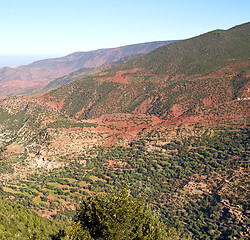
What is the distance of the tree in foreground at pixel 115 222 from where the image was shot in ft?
77.7

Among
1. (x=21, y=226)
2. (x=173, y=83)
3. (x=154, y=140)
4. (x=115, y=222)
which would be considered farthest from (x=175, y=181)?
(x=173, y=83)

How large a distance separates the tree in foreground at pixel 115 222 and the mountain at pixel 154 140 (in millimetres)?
3180

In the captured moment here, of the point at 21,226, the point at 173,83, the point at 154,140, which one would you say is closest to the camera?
the point at 21,226

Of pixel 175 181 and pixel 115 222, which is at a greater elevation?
pixel 115 222

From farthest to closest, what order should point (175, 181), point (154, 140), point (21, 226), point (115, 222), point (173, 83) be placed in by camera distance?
point (173, 83), point (154, 140), point (175, 181), point (21, 226), point (115, 222)

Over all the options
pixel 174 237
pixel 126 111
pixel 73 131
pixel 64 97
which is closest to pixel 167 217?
pixel 174 237

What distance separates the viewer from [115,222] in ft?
79.0

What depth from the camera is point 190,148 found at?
291 feet

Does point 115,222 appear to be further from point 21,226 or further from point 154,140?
point 154,140

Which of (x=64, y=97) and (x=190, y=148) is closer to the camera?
(x=190, y=148)

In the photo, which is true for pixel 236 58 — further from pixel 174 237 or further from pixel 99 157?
pixel 174 237

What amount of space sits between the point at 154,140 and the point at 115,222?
2945 inches

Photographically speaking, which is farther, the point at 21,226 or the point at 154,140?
the point at 154,140

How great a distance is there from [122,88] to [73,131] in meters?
57.5
